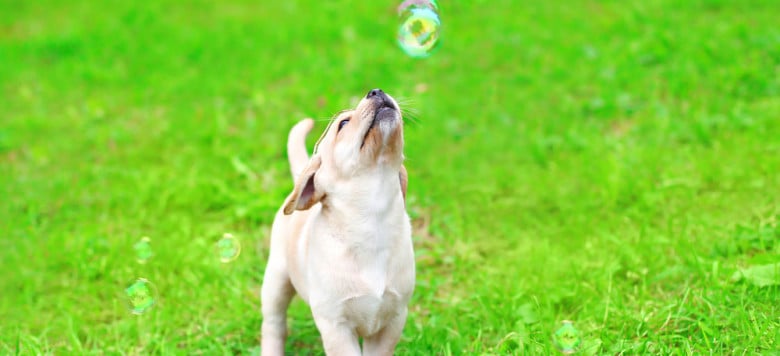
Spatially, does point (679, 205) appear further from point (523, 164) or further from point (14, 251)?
point (14, 251)

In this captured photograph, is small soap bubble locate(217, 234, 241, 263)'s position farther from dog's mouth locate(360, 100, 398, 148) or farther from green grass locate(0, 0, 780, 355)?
dog's mouth locate(360, 100, 398, 148)

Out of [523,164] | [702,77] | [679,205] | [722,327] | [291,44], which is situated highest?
[291,44]

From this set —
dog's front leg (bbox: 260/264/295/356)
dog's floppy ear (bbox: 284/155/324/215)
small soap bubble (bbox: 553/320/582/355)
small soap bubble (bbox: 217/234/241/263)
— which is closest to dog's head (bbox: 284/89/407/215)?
dog's floppy ear (bbox: 284/155/324/215)

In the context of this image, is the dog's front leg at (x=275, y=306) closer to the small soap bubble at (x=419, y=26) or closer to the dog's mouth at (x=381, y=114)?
the dog's mouth at (x=381, y=114)

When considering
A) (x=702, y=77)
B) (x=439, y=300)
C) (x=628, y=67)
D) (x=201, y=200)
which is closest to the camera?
(x=439, y=300)

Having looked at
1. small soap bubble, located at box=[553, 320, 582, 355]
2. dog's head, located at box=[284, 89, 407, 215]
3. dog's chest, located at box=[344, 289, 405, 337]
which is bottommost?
small soap bubble, located at box=[553, 320, 582, 355]

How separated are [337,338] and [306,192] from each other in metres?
0.58

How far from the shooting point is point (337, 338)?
3182mm

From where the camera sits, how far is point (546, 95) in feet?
22.1

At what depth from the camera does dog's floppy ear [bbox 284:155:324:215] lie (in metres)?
3.12

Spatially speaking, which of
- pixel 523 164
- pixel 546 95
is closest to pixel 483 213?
pixel 523 164

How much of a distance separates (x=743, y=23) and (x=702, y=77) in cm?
103

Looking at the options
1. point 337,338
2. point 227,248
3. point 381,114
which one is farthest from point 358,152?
point 227,248

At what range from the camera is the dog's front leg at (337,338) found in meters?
3.18
